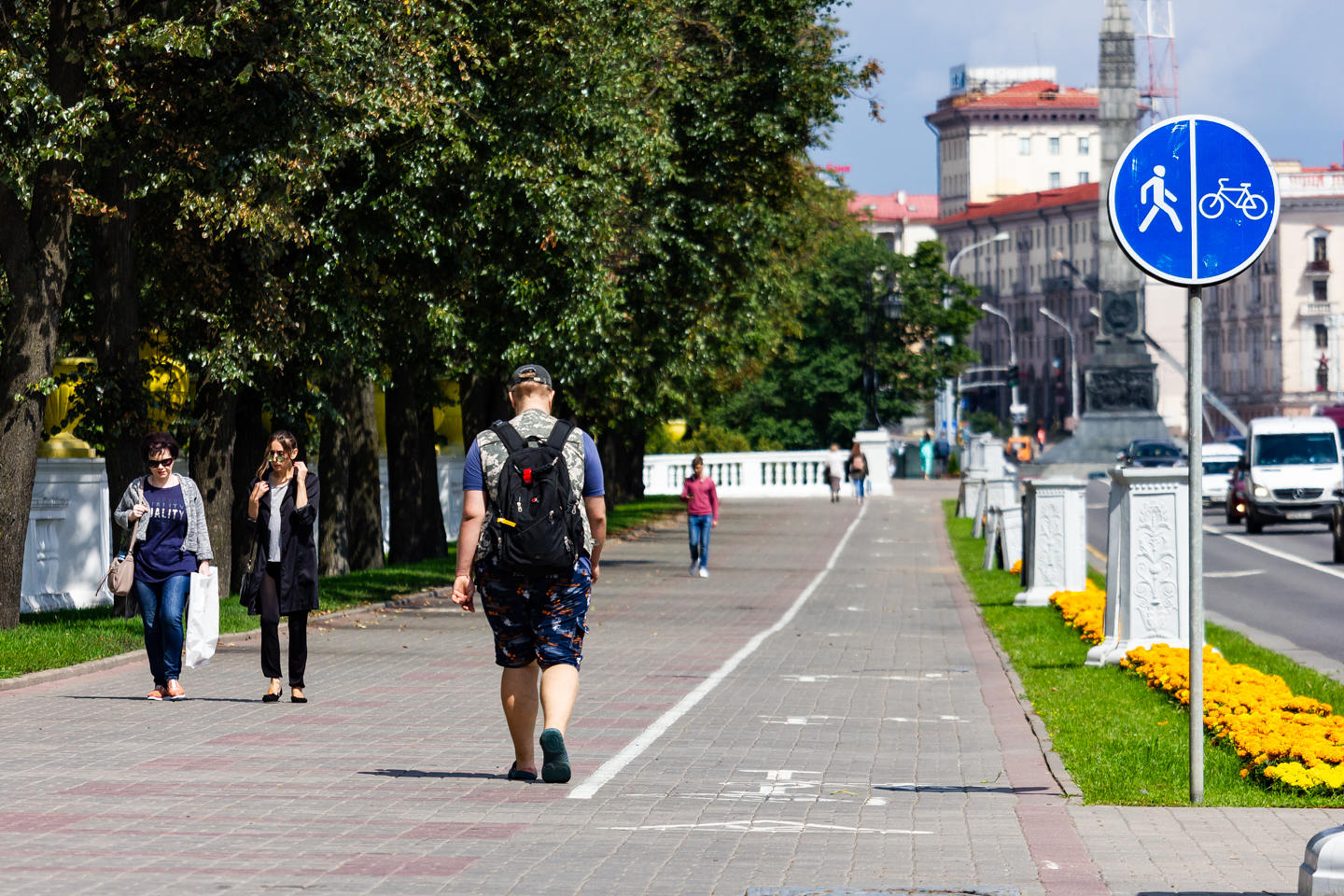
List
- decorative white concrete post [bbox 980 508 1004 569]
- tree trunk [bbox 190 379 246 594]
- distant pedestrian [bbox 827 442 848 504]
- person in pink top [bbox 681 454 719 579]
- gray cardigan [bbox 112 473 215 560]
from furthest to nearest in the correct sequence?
distant pedestrian [bbox 827 442 848 504], decorative white concrete post [bbox 980 508 1004 569], person in pink top [bbox 681 454 719 579], tree trunk [bbox 190 379 246 594], gray cardigan [bbox 112 473 215 560]

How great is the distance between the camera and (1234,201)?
9008 mm

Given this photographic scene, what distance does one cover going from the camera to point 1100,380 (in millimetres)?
73500

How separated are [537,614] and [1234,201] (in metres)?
3.52

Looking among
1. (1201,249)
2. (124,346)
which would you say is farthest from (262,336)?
(1201,249)

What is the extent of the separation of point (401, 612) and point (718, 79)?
11.1m

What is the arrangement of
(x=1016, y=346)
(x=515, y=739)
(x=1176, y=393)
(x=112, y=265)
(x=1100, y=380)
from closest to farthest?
(x=515, y=739)
(x=112, y=265)
(x=1100, y=380)
(x=1176, y=393)
(x=1016, y=346)

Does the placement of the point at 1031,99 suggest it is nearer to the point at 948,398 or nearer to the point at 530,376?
the point at 948,398

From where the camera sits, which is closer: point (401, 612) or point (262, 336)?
point (262, 336)

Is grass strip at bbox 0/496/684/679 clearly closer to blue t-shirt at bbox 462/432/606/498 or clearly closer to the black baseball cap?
blue t-shirt at bbox 462/432/606/498

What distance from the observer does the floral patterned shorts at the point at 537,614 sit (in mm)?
9250

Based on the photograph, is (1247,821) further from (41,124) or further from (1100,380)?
(1100,380)

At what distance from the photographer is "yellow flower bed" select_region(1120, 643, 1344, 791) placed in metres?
9.48

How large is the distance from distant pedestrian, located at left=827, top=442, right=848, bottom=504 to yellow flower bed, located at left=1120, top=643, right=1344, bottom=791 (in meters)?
46.6

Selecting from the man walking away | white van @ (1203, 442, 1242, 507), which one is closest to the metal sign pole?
the man walking away
